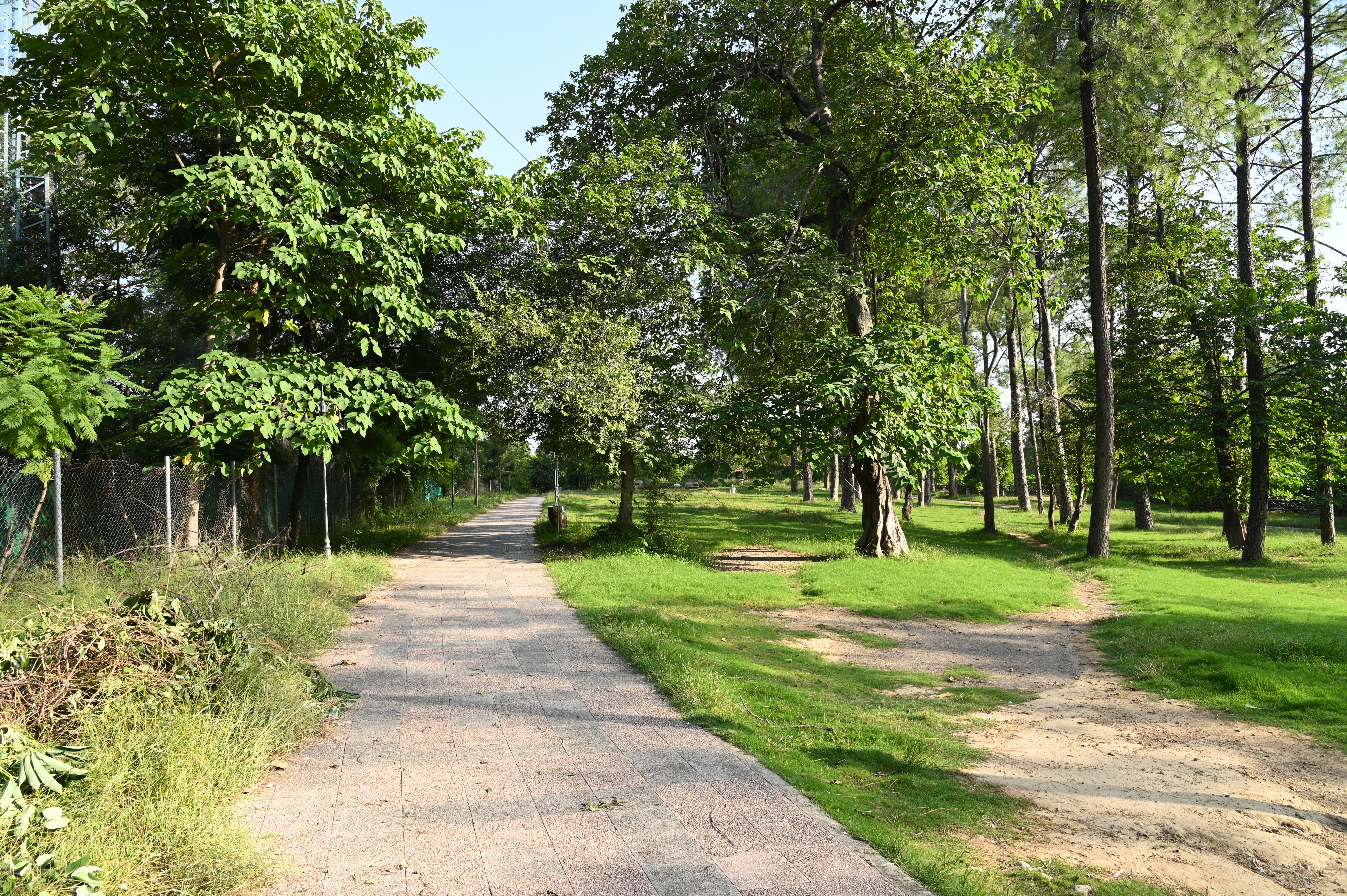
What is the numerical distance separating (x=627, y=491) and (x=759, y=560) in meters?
3.39

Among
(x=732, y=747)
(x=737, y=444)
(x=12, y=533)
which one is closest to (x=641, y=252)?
(x=737, y=444)

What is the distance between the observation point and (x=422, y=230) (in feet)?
39.4

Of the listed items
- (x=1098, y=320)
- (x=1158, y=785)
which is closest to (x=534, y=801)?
(x=1158, y=785)

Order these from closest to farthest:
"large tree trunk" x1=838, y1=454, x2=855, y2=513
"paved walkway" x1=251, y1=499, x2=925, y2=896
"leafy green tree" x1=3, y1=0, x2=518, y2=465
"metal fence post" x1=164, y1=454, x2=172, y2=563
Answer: "paved walkway" x1=251, y1=499, x2=925, y2=896 → "metal fence post" x1=164, y1=454, x2=172, y2=563 → "leafy green tree" x1=3, y1=0, x2=518, y2=465 → "large tree trunk" x1=838, y1=454, x2=855, y2=513

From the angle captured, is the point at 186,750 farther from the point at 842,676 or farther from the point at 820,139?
the point at 820,139

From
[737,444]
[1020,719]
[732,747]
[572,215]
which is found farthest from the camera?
[737,444]

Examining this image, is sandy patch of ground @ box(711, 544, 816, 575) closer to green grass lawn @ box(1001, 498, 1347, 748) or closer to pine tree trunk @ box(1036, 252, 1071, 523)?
green grass lawn @ box(1001, 498, 1347, 748)

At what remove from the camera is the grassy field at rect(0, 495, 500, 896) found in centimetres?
344

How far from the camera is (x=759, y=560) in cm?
1828

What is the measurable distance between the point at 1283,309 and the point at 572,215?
16.5 metres

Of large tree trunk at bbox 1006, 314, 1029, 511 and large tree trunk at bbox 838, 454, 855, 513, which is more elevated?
large tree trunk at bbox 1006, 314, 1029, 511

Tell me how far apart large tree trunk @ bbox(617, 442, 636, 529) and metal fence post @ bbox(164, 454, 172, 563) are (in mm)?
8230

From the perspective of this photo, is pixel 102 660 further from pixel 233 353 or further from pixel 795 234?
pixel 795 234

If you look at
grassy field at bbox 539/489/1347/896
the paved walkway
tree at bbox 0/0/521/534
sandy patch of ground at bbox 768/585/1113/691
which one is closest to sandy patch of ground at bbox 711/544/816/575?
grassy field at bbox 539/489/1347/896
